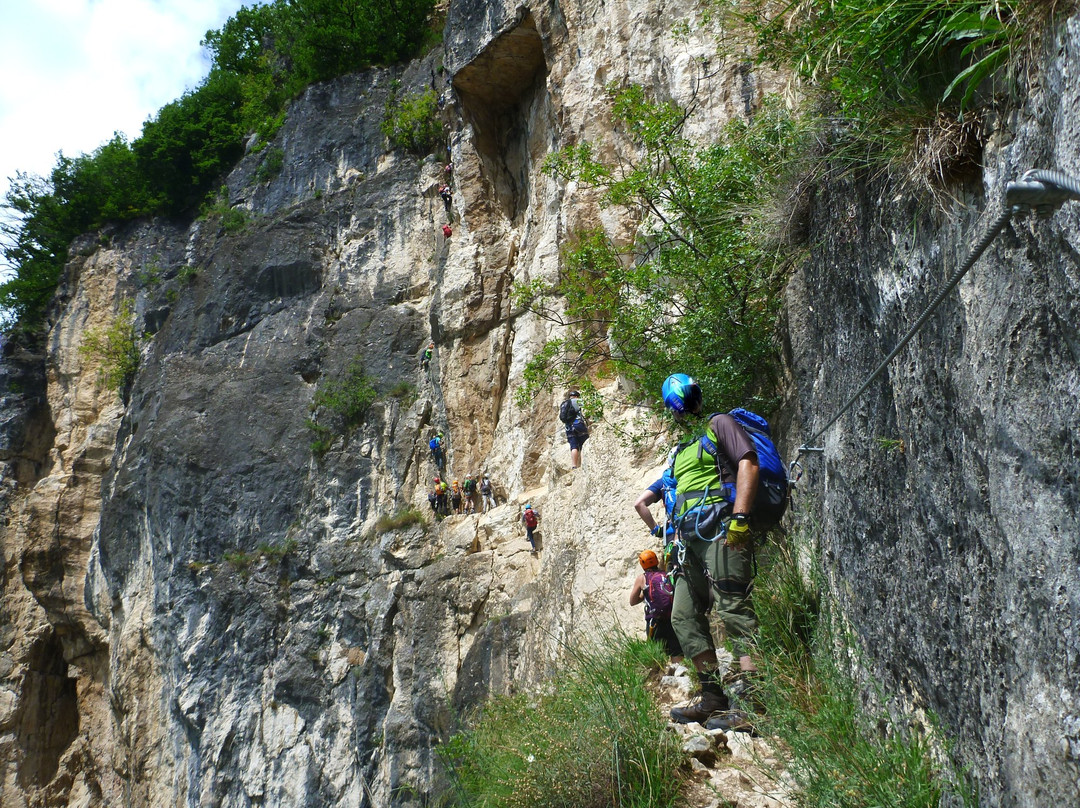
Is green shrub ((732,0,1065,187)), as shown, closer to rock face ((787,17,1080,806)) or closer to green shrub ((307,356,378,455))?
rock face ((787,17,1080,806))

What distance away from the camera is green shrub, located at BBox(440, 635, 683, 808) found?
141 inches

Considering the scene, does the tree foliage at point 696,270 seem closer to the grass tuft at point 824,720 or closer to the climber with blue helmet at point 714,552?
the climber with blue helmet at point 714,552

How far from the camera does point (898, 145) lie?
3246 mm

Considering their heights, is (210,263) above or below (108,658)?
above

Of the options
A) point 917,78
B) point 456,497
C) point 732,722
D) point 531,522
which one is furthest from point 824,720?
point 456,497

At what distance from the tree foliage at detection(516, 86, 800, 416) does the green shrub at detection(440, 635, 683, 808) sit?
8.24 ft

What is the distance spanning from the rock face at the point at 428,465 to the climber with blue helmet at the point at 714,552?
44 cm

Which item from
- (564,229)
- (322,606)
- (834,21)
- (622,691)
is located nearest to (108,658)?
(322,606)

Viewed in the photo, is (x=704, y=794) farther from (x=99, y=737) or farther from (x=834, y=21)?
(x=99, y=737)

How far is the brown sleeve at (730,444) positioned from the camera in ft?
13.8

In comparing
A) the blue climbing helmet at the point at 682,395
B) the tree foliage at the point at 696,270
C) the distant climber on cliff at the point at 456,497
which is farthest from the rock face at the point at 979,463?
the distant climber on cliff at the point at 456,497

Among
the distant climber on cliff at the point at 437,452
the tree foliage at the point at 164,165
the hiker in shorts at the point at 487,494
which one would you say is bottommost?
the hiker in shorts at the point at 487,494

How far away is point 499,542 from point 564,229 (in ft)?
16.0

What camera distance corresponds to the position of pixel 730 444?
13.9ft
